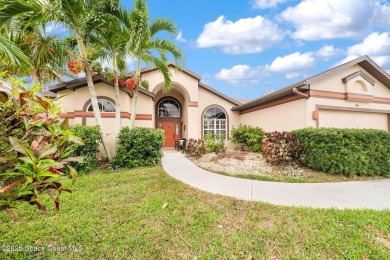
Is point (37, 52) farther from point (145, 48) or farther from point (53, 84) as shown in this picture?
point (145, 48)

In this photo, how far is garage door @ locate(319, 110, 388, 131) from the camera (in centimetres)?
966

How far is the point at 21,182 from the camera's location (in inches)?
56.1

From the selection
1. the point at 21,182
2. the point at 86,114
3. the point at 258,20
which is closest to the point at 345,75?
the point at 258,20

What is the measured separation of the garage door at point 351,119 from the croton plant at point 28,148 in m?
11.3

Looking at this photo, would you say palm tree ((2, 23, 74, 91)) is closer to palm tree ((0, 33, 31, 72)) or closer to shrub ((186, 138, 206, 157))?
palm tree ((0, 33, 31, 72))

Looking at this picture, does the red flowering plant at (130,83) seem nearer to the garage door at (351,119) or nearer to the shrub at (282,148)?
the shrub at (282,148)

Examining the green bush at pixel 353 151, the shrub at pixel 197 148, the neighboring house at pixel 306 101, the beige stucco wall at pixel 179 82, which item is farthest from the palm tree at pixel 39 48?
the green bush at pixel 353 151

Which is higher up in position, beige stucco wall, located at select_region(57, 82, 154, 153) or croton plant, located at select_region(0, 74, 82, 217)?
beige stucco wall, located at select_region(57, 82, 154, 153)

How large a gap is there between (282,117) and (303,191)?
6809mm

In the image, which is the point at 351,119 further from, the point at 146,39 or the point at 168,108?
the point at 168,108

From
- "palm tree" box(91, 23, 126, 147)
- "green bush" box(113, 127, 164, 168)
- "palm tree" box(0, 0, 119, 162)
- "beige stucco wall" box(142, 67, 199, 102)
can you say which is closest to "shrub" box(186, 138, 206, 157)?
"green bush" box(113, 127, 164, 168)

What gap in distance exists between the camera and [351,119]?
10227mm

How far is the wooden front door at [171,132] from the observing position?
15.8 m

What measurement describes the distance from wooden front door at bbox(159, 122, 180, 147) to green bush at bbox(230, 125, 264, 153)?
562cm
